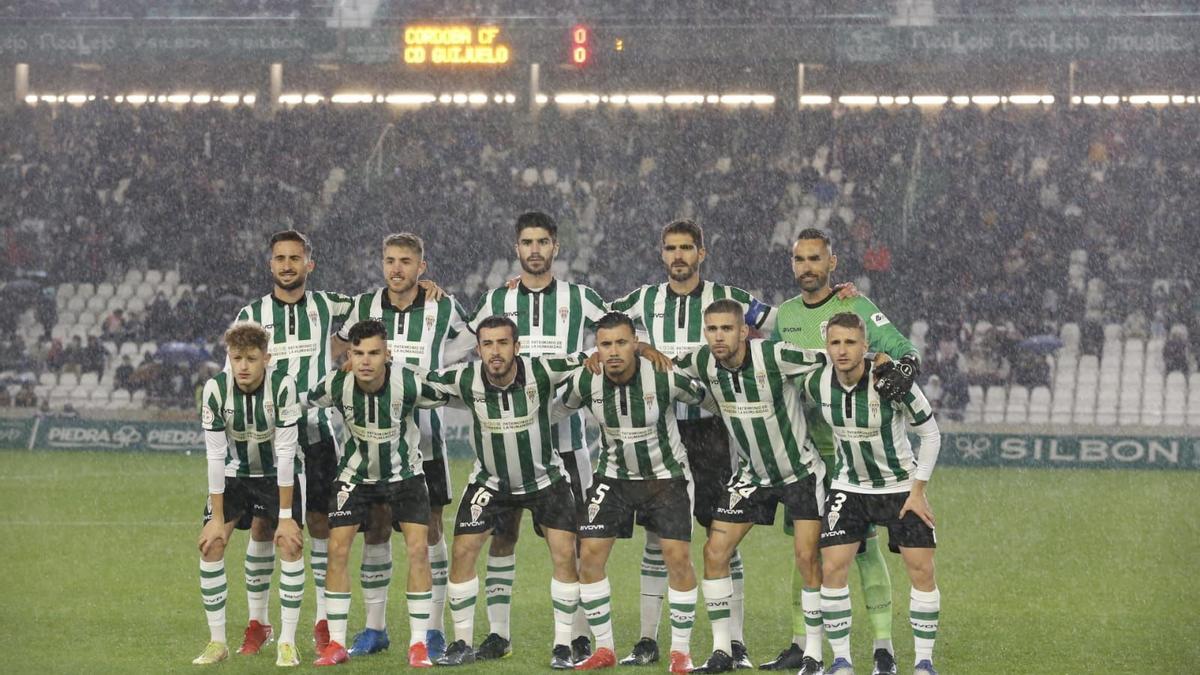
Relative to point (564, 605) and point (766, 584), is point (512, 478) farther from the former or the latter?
point (766, 584)

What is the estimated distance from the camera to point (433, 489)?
802cm

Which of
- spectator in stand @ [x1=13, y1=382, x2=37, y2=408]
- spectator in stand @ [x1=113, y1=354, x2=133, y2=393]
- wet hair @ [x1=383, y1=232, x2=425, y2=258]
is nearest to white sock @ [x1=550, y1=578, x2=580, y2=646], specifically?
wet hair @ [x1=383, y1=232, x2=425, y2=258]

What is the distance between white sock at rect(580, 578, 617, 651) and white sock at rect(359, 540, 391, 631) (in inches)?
43.8

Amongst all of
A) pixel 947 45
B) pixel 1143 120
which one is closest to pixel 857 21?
pixel 947 45

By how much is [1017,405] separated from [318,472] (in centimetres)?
1412

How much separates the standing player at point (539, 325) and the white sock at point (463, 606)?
23 cm

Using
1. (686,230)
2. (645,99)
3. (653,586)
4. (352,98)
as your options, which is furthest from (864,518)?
(352,98)

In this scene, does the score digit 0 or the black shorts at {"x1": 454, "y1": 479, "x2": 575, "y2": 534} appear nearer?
the black shorts at {"x1": 454, "y1": 479, "x2": 575, "y2": 534}

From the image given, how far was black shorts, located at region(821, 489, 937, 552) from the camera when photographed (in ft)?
23.2

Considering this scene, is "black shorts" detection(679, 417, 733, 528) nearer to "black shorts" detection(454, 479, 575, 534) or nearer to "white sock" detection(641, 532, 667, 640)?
"white sock" detection(641, 532, 667, 640)

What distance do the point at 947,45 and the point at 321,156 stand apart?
33.2ft

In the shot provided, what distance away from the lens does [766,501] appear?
7406 mm

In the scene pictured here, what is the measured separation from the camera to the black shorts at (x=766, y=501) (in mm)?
7340

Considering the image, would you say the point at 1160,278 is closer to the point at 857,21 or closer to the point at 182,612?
the point at 857,21
